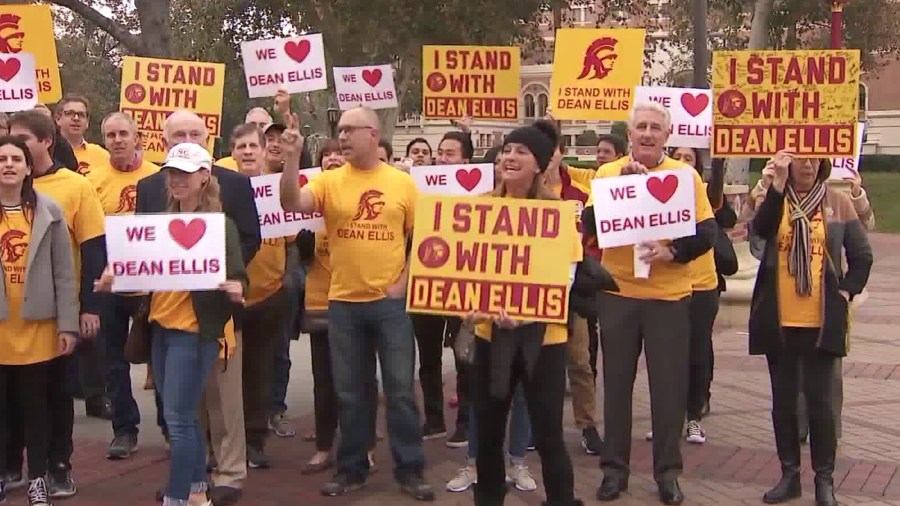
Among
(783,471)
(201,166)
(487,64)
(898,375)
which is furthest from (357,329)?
(898,375)

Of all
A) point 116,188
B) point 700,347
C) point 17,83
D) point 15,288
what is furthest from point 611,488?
point 17,83

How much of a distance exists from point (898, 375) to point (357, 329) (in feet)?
19.2

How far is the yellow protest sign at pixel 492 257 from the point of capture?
5.07 metres

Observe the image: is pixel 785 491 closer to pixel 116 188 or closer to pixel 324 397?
pixel 324 397

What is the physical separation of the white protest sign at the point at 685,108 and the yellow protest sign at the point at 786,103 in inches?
70.6

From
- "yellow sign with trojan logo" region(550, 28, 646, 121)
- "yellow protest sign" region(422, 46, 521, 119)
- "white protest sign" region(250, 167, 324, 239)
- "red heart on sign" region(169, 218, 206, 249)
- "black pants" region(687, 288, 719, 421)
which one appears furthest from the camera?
"yellow protest sign" region(422, 46, 521, 119)

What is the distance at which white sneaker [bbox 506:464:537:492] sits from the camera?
20.8 ft

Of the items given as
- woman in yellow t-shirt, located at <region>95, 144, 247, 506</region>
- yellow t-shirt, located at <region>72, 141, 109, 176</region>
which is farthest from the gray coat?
yellow t-shirt, located at <region>72, 141, 109, 176</region>

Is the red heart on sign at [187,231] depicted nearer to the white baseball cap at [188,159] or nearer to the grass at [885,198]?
the white baseball cap at [188,159]

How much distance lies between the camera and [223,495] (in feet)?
20.0

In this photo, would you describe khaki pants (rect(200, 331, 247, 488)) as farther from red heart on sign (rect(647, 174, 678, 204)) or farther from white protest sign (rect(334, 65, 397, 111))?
white protest sign (rect(334, 65, 397, 111))

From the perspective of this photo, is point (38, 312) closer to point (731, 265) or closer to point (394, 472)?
point (394, 472)

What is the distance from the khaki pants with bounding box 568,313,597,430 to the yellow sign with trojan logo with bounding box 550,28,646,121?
242cm

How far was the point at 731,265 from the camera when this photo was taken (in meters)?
7.61
